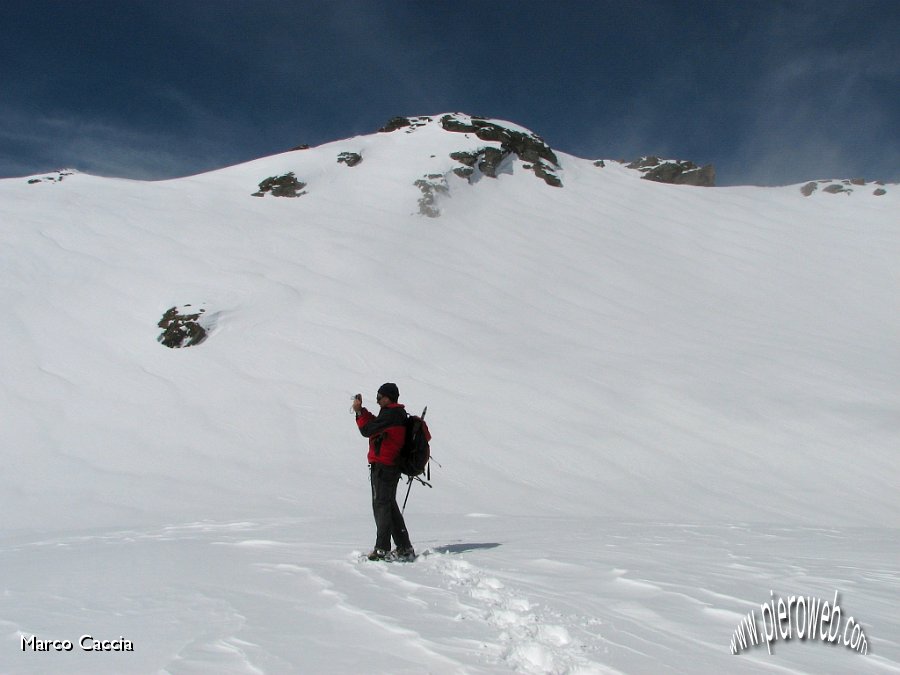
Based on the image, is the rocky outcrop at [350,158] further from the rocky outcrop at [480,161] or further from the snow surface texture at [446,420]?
the rocky outcrop at [480,161]

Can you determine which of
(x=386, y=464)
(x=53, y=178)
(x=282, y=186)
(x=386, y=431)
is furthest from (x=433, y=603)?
(x=53, y=178)

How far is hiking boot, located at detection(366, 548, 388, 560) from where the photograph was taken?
5.01 m

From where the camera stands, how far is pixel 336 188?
35.2 m

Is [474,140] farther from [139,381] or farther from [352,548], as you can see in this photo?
[352,548]

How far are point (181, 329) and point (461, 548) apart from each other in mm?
15153

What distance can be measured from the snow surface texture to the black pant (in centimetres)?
31

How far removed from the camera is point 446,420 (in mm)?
14227

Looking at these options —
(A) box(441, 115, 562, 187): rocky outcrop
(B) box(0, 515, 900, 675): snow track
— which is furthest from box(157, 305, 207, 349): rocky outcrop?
(A) box(441, 115, 562, 187): rocky outcrop

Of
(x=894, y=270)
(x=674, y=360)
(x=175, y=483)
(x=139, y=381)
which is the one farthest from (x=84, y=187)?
(x=894, y=270)

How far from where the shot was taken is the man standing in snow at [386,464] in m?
5.12

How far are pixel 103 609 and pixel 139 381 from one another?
1399cm

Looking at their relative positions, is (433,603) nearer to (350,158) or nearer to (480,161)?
(480,161)

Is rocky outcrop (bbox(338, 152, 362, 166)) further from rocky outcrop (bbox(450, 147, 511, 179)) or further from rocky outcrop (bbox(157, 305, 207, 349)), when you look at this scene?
rocky outcrop (bbox(157, 305, 207, 349))

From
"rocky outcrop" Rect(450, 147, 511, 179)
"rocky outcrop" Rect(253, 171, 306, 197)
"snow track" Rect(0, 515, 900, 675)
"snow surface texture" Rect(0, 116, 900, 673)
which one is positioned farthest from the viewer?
"rocky outcrop" Rect(450, 147, 511, 179)
